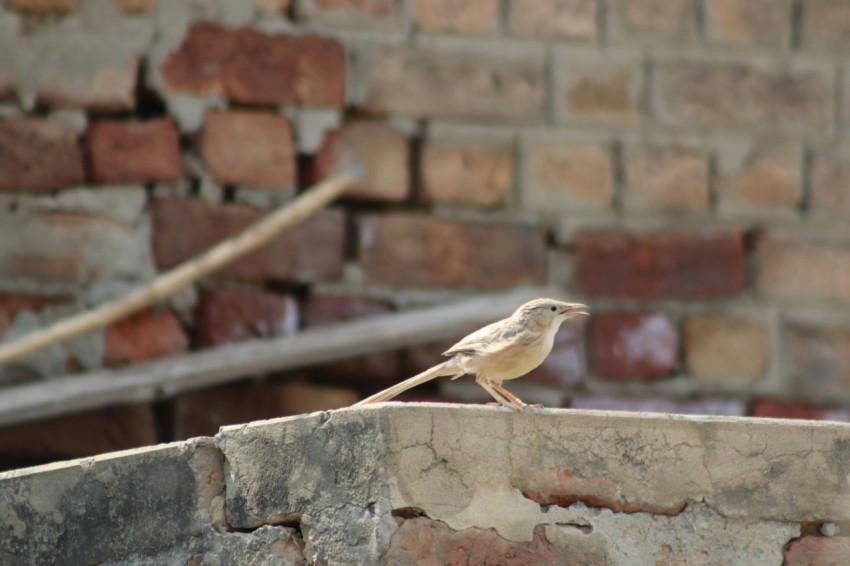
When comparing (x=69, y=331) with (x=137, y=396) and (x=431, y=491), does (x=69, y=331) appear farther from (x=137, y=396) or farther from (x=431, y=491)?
(x=431, y=491)

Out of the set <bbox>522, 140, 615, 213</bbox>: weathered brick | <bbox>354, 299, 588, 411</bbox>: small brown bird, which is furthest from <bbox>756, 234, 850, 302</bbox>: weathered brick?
<bbox>354, 299, 588, 411</bbox>: small brown bird

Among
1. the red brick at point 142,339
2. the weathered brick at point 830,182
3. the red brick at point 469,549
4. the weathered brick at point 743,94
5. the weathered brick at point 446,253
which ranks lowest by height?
the red brick at point 469,549

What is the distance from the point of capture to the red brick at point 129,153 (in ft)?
12.1

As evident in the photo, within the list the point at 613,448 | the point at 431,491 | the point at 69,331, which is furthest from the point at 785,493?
the point at 69,331

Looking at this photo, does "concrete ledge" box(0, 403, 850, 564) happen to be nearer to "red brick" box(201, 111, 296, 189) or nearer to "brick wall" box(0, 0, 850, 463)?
"brick wall" box(0, 0, 850, 463)

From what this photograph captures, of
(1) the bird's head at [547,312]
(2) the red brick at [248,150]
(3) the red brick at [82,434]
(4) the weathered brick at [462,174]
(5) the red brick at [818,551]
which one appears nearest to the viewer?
(5) the red brick at [818,551]

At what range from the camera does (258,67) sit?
3777 mm

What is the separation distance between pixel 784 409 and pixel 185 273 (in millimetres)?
1659

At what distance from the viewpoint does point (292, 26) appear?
150 inches

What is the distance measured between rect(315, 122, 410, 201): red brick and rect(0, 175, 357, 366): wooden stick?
70 millimetres

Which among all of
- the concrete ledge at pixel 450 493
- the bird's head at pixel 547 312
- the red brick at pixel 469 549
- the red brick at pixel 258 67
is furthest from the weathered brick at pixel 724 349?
the red brick at pixel 469 549

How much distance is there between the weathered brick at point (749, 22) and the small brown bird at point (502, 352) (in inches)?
53.3

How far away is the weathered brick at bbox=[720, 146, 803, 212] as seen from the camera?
158 inches

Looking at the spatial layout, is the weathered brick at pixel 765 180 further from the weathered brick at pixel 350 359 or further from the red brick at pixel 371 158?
the weathered brick at pixel 350 359
